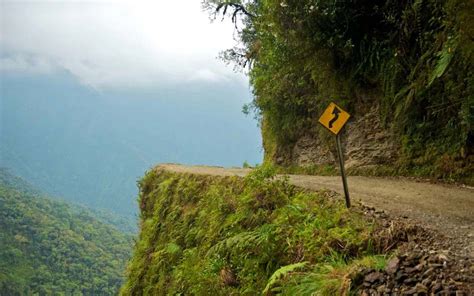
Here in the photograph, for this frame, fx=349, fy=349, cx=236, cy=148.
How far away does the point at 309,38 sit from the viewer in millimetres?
10430

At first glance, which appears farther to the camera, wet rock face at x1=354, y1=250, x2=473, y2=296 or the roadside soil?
the roadside soil

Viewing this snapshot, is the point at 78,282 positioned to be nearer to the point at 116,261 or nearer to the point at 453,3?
the point at 116,261

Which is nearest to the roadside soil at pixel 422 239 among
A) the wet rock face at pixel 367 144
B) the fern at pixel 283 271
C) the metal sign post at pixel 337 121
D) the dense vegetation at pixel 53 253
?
the metal sign post at pixel 337 121

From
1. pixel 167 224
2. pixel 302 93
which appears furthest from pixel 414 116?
pixel 167 224

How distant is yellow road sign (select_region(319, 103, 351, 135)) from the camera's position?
567 cm

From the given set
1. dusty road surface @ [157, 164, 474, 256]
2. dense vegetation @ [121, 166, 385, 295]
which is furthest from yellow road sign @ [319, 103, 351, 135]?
dusty road surface @ [157, 164, 474, 256]

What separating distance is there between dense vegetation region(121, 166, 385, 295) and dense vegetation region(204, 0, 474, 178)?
3372mm

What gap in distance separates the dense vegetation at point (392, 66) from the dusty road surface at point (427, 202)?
3.13ft

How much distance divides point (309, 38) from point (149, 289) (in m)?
8.43

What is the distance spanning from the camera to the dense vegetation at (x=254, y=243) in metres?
4.15

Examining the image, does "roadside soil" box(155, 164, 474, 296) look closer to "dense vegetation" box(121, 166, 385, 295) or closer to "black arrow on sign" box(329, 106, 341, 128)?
"dense vegetation" box(121, 166, 385, 295)

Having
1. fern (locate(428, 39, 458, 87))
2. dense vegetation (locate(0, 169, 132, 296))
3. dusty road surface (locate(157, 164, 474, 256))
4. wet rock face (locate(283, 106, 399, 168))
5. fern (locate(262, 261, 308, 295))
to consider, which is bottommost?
dense vegetation (locate(0, 169, 132, 296))

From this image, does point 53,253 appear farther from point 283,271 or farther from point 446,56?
point 446,56

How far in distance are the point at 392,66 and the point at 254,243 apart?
6.27 meters
